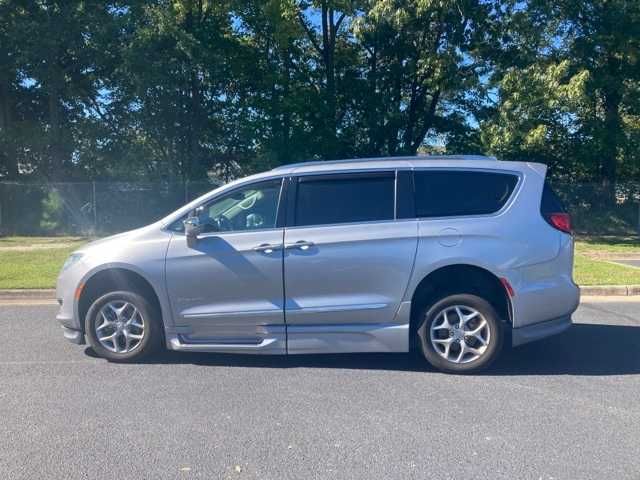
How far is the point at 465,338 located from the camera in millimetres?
5508

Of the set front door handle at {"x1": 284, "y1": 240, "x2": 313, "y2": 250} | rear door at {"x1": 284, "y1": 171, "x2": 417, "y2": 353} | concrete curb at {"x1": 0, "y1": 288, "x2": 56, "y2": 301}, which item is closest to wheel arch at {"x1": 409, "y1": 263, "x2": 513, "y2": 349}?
rear door at {"x1": 284, "y1": 171, "x2": 417, "y2": 353}

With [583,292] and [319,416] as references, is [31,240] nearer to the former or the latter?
[583,292]

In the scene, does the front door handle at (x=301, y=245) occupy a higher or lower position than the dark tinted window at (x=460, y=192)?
lower

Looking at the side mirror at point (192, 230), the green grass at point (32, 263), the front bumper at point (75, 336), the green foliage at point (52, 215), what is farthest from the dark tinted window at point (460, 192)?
the green foliage at point (52, 215)

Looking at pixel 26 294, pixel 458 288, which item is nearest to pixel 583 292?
pixel 458 288

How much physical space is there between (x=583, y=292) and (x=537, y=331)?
446cm

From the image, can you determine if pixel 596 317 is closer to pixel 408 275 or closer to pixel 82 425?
pixel 408 275

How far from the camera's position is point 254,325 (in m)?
5.59

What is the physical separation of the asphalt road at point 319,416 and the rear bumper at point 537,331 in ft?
1.07

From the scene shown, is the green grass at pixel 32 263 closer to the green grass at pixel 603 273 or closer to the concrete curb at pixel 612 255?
the green grass at pixel 603 273

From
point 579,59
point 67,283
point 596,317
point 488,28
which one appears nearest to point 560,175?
point 579,59

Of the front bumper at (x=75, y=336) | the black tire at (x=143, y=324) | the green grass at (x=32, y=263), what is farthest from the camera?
the green grass at (x=32, y=263)

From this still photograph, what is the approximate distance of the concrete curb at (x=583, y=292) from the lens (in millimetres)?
9367

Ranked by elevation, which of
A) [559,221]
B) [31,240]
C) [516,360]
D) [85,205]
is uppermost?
[85,205]
